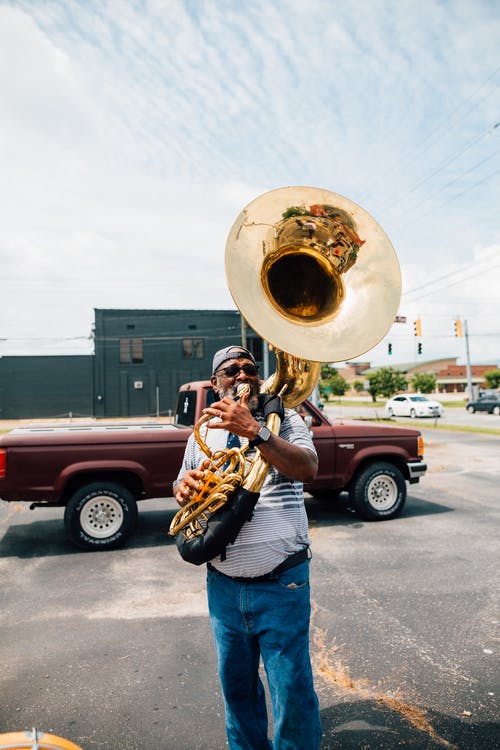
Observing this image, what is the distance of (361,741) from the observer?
246 centimetres

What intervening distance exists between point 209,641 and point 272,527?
1915mm

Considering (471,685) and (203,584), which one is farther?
(203,584)

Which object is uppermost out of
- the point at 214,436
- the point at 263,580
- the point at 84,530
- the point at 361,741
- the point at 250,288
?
the point at 250,288

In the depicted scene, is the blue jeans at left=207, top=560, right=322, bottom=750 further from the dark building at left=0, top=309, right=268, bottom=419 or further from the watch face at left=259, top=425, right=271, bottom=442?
the dark building at left=0, top=309, right=268, bottom=419

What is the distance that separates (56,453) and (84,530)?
0.86 meters

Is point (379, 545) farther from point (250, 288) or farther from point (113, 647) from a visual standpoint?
point (250, 288)

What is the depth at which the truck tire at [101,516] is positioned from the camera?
5.39 m

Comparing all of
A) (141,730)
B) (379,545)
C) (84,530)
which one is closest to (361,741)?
(141,730)

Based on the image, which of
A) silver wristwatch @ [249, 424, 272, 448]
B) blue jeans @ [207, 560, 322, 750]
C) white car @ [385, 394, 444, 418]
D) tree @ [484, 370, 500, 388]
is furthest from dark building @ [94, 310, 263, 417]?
tree @ [484, 370, 500, 388]

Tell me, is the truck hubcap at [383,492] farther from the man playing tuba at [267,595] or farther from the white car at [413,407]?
the white car at [413,407]

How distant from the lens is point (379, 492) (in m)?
6.54

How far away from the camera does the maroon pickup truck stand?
209 inches

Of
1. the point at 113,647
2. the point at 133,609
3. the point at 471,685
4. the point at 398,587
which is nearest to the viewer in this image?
the point at 471,685

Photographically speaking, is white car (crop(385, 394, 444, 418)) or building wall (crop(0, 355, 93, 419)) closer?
white car (crop(385, 394, 444, 418))
